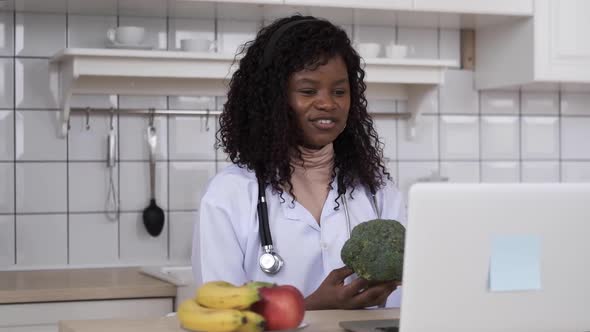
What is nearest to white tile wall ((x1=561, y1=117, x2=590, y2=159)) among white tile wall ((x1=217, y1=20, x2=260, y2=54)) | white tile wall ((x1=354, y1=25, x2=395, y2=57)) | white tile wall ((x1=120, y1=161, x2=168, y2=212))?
white tile wall ((x1=354, y1=25, x2=395, y2=57))

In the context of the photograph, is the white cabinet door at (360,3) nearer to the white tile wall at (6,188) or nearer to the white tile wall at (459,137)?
the white tile wall at (459,137)

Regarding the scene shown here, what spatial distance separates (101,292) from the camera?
220 centimetres

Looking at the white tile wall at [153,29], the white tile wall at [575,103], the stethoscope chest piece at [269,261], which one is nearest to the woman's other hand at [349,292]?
the stethoscope chest piece at [269,261]

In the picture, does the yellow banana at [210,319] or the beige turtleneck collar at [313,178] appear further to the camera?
the beige turtleneck collar at [313,178]

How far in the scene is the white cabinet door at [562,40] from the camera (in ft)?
8.71

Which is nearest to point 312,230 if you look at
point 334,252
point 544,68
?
point 334,252

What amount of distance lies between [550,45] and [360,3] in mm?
607

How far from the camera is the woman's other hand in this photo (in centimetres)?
139

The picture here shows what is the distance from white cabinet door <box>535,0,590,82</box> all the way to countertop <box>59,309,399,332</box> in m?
1.44

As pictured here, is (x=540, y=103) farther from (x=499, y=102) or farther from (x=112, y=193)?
(x=112, y=193)

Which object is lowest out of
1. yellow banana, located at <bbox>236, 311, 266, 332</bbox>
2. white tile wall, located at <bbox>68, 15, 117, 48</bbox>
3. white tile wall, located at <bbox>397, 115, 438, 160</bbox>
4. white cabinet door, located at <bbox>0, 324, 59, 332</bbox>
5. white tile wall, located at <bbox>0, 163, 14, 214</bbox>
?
white cabinet door, located at <bbox>0, 324, 59, 332</bbox>

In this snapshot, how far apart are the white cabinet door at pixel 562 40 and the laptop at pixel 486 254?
5.40 feet

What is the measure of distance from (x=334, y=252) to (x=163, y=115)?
1097mm

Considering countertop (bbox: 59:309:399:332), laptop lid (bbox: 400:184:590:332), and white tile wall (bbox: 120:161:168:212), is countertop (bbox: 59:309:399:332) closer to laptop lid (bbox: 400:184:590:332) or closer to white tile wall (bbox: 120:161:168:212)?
laptop lid (bbox: 400:184:590:332)
